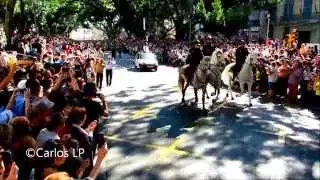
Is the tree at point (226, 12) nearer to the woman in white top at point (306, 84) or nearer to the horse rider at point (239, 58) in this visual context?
the horse rider at point (239, 58)

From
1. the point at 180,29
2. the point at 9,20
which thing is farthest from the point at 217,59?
the point at 180,29

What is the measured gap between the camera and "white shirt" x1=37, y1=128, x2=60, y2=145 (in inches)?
240

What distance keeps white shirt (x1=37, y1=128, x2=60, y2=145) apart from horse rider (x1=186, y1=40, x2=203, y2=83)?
9836mm

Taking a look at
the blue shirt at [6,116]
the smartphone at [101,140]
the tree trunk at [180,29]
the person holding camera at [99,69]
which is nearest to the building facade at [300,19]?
the tree trunk at [180,29]

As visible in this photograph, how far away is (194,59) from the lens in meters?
15.9

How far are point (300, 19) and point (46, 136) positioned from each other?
1487 inches

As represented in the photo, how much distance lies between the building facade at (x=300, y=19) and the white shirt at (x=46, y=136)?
34.8m

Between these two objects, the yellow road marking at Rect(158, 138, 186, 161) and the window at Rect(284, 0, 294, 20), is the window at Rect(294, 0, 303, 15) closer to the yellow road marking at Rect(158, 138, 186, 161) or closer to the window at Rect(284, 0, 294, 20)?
the window at Rect(284, 0, 294, 20)

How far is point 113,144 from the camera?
1142 cm

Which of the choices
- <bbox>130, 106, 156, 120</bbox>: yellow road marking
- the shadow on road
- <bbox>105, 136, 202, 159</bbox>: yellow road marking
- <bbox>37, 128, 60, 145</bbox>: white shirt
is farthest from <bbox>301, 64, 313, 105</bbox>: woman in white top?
<bbox>37, 128, 60, 145</bbox>: white shirt

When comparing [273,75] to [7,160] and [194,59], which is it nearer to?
[194,59]

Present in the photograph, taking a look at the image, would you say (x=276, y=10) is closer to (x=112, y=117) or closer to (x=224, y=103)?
(x=224, y=103)

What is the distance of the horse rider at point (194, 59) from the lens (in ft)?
51.7

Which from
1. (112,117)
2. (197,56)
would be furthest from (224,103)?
(112,117)
